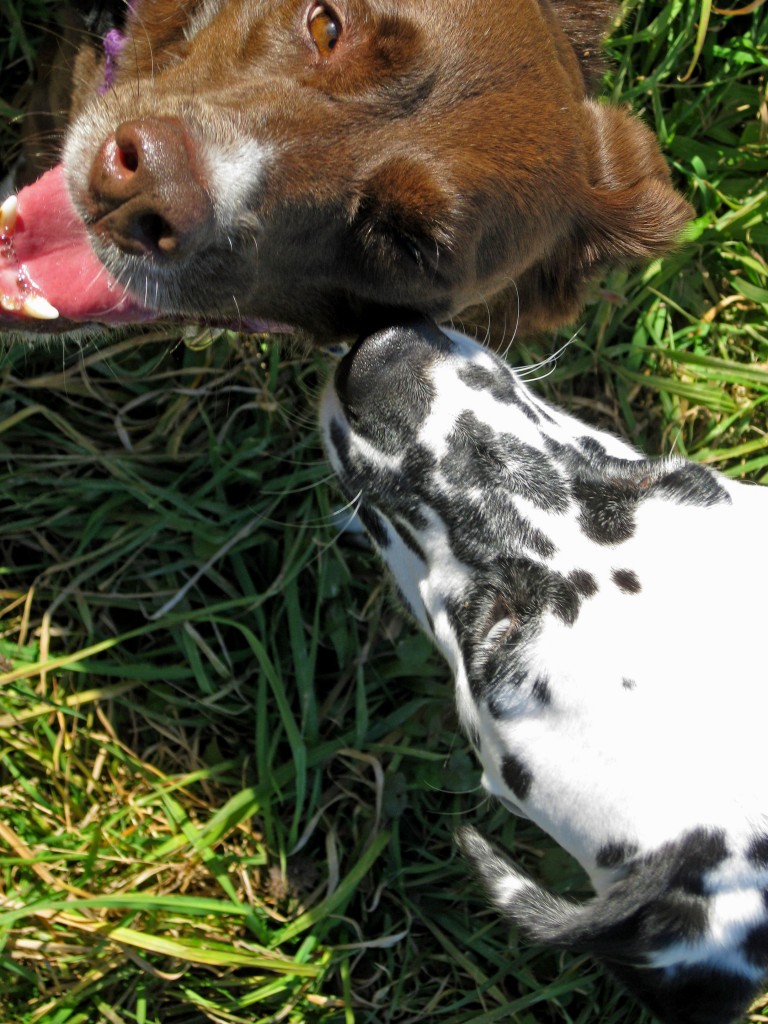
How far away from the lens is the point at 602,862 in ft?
7.80

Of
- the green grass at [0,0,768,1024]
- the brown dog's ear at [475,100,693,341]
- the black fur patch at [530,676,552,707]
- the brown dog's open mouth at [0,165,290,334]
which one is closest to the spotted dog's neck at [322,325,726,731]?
the black fur patch at [530,676,552,707]

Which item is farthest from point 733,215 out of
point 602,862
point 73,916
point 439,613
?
point 73,916

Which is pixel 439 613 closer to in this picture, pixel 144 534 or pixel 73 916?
pixel 144 534

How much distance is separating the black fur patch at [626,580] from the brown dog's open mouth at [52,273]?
113 cm

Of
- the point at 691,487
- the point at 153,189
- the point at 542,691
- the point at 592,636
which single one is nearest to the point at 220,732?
the point at 542,691

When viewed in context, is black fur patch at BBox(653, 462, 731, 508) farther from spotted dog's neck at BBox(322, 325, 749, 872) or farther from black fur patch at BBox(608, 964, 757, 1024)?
black fur patch at BBox(608, 964, 757, 1024)

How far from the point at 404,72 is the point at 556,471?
1.02m

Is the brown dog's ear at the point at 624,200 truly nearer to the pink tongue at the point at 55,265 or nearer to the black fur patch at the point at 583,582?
the black fur patch at the point at 583,582

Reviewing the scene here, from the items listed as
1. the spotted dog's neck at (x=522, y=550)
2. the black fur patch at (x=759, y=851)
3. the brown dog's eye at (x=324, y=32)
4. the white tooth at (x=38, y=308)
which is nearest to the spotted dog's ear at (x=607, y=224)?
the spotted dog's neck at (x=522, y=550)

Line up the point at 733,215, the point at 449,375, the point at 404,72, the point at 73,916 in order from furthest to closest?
the point at 733,215, the point at 73,916, the point at 449,375, the point at 404,72

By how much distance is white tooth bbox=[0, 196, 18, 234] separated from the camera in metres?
2.68

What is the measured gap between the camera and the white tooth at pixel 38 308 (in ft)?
8.63

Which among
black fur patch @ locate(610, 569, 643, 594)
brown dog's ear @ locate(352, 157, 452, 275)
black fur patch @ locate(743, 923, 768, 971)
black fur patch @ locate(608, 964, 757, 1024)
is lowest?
black fur patch @ locate(608, 964, 757, 1024)

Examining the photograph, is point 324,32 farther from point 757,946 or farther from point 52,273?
point 757,946
